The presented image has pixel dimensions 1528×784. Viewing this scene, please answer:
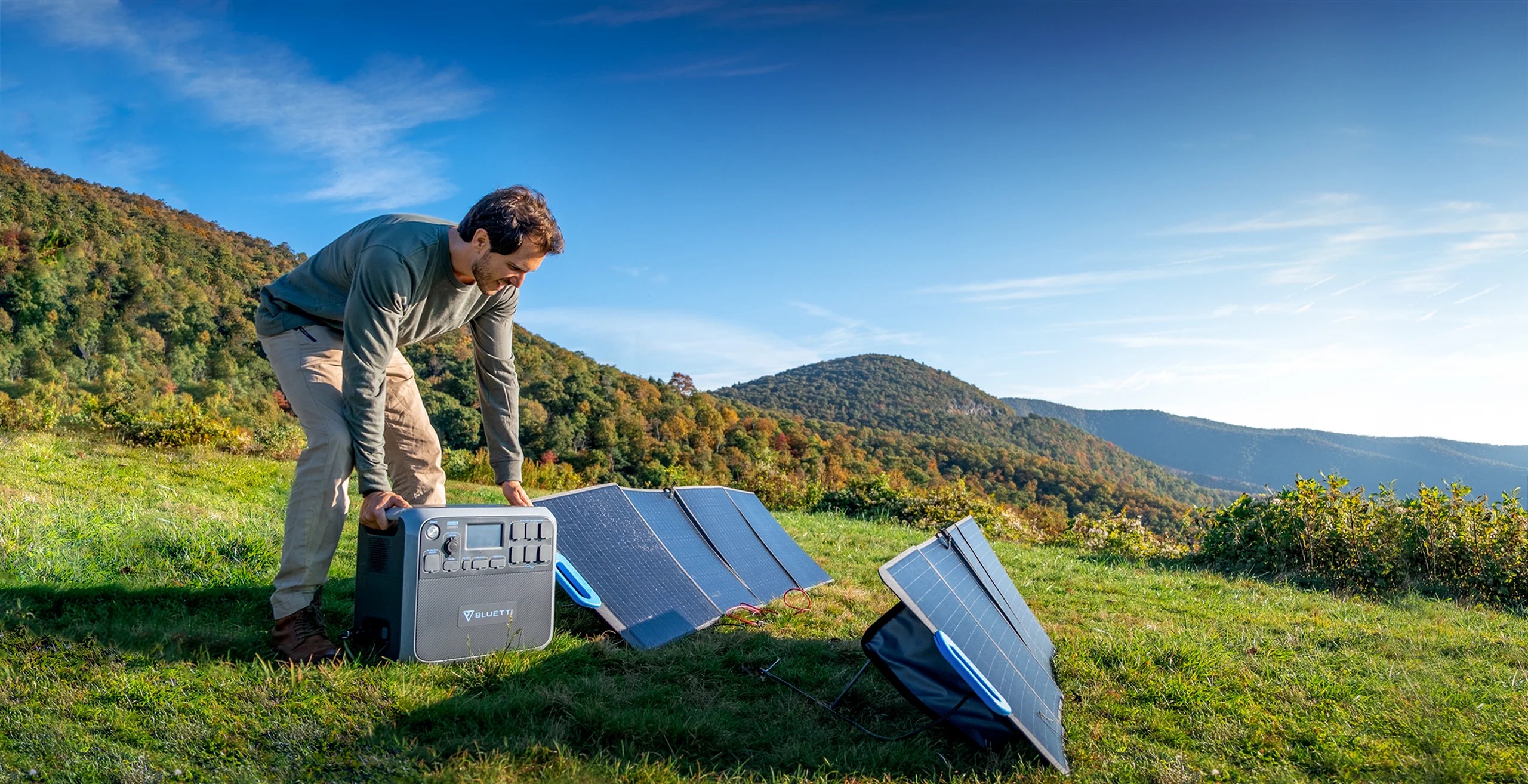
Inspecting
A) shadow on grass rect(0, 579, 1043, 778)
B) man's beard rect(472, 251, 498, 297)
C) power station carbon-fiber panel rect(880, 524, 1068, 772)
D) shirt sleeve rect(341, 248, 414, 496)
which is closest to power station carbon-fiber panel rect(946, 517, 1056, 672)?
power station carbon-fiber panel rect(880, 524, 1068, 772)

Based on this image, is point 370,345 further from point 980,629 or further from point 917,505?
point 917,505

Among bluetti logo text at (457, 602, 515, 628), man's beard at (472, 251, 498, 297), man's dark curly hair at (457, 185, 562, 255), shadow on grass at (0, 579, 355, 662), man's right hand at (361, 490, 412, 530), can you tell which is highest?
man's dark curly hair at (457, 185, 562, 255)

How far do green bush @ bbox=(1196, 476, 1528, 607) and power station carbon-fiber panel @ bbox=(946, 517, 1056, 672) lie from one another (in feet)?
16.0

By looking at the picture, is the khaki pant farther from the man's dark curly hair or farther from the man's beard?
the man's dark curly hair

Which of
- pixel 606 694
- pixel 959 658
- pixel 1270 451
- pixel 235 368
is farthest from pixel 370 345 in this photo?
pixel 1270 451

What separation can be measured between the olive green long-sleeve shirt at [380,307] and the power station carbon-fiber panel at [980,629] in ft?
6.79

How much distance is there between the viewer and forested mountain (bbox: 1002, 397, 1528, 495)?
8556cm

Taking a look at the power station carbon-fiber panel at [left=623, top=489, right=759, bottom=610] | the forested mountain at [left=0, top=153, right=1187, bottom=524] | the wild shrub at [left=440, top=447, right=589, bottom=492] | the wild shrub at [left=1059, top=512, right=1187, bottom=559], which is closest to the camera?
the power station carbon-fiber panel at [left=623, top=489, right=759, bottom=610]

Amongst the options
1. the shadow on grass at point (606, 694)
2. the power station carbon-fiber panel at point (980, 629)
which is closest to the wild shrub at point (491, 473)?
the shadow on grass at point (606, 694)

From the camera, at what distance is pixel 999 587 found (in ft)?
14.1

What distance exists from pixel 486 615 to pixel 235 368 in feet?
148

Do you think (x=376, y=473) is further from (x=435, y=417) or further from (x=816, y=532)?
(x=435, y=417)

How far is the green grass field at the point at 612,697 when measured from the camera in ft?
8.54

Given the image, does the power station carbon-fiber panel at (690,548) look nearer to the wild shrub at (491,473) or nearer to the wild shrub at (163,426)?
the wild shrub at (163,426)
